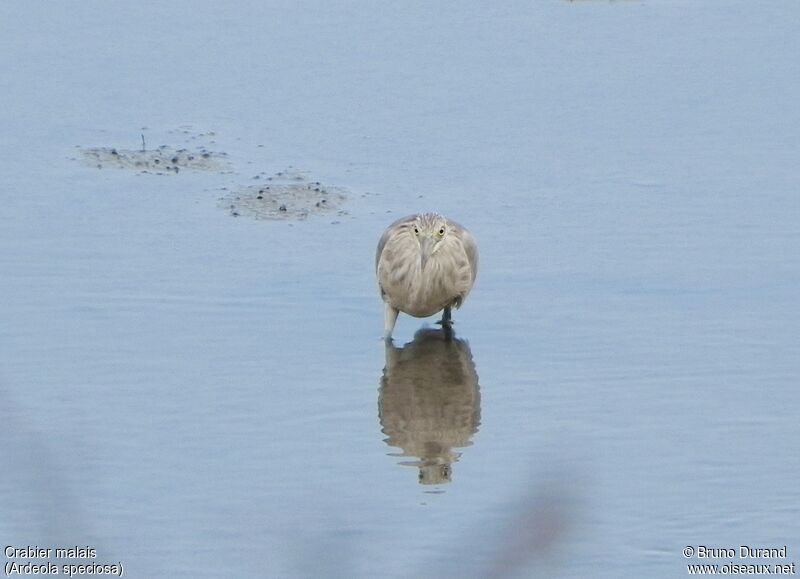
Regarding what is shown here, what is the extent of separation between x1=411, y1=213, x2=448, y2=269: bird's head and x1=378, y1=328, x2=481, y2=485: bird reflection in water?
50 centimetres

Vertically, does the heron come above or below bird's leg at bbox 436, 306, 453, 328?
above

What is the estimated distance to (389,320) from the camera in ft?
34.8

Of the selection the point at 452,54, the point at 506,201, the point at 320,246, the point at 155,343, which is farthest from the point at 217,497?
the point at 452,54

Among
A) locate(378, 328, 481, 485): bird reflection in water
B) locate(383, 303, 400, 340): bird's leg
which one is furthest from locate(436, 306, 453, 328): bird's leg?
locate(383, 303, 400, 340): bird's leg

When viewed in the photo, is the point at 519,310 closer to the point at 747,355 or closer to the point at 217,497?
the point at 747,355

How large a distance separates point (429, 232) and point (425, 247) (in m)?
0.09

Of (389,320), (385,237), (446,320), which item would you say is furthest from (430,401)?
(385,237)

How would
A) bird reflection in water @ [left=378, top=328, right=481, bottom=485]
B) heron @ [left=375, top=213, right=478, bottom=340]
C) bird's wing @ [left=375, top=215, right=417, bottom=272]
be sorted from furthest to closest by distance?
bird's wing @ [left=375, top=215, right=417, bottom=272]
heron @ [left=375, top=213, right=478, bottom=340]
bird reflection in water @ [left=378, top=328, right=481, bottom=485]

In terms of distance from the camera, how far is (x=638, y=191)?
1274cm

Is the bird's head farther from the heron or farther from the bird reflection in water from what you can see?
the bird reflection in water

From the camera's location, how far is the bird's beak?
10.6 metres

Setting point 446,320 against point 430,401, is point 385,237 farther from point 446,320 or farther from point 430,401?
point 430,401

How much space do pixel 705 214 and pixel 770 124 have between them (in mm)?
2059

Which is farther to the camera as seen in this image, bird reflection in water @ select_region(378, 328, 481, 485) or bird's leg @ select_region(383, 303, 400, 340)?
bird's leg @ select_region(383, 303, 400, 340)
